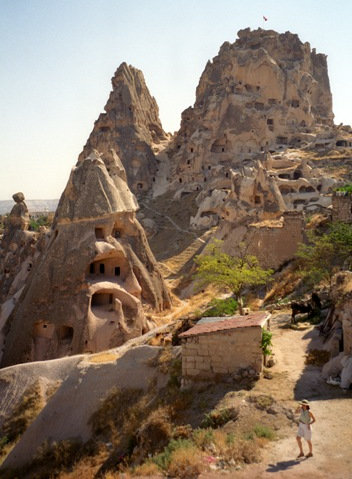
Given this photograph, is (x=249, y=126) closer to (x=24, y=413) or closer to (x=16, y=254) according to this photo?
(x=16, y=254)

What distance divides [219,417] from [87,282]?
12.3m

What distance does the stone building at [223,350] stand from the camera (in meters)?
11.0

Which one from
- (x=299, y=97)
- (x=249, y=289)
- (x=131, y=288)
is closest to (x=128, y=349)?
(x=131, y=288)

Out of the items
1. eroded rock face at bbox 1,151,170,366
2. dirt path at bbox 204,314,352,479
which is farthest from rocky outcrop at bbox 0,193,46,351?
dirt path at bbox 204,314,352,479

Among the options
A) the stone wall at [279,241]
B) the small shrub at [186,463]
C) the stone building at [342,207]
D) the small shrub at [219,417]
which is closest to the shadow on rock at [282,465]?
the small shrub at [186,463]

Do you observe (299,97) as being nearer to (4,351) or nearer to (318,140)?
(318,140)

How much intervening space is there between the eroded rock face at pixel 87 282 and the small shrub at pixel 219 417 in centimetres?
1075

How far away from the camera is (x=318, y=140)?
180 ft

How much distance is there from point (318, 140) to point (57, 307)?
139 feet

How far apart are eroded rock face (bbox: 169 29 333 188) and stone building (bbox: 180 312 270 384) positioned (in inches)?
1579

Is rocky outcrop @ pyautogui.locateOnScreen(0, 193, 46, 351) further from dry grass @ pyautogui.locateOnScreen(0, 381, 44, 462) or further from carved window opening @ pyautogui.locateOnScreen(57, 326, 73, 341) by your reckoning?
dry grass @ pyautogui.locateOnScreen(0, 381, 44, 462)

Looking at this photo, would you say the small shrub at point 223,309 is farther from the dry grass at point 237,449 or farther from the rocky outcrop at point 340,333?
the dry grass at point 237,449

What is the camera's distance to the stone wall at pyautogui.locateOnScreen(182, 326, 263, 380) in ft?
36.1

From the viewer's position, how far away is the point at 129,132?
58.8 metres
